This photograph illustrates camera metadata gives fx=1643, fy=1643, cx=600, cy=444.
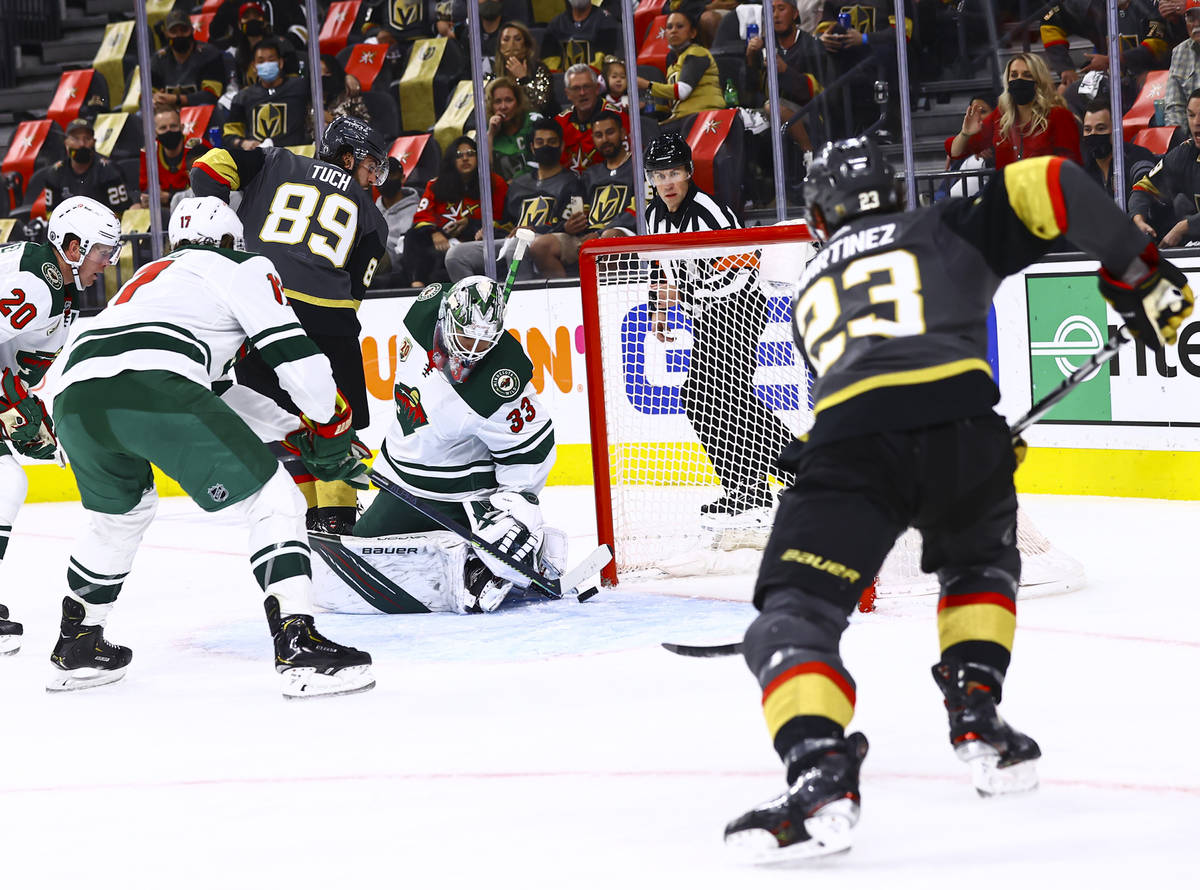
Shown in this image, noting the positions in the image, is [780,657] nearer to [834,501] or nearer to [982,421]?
[834,501]

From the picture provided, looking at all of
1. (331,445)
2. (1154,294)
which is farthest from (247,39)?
(1154,294)

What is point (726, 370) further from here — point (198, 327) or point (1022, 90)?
point (1022, 90)

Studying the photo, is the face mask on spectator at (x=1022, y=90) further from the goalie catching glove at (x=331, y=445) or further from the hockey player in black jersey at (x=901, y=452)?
the hockey player in black jersey at (x=901, y=452)

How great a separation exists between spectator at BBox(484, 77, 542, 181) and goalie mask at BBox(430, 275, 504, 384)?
2975 millimetres

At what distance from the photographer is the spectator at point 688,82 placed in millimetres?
6859

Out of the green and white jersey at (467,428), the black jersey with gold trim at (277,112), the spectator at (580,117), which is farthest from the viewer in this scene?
the black jersey with gold trim at (277,112)

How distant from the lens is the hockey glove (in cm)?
221

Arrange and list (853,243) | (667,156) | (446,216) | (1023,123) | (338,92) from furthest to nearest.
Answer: (338,92)
(446,216)
(1023,123)
(667,156)
(853,243)

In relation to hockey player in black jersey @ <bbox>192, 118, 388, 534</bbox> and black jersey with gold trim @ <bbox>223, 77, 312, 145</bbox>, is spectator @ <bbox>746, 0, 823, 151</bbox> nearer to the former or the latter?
hockey player in black jersey @ <bbox>192, 118, 388, 534</bbox>

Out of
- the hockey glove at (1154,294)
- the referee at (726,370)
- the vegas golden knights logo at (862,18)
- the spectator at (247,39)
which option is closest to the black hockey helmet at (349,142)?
the referee at (726,370)

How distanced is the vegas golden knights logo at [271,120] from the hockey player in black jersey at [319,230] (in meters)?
3.26

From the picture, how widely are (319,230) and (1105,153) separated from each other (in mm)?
2701

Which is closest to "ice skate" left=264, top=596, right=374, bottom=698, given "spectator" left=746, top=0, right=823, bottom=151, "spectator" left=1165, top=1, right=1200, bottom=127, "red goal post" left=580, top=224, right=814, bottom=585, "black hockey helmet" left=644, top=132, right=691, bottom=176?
"red goal post" left=580, top=224, right=814, bottom=585

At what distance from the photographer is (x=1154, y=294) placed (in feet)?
7.30
